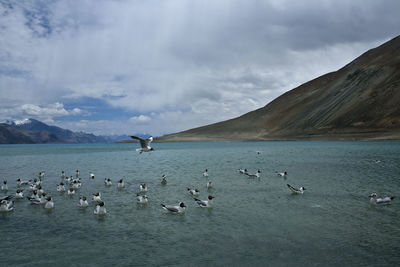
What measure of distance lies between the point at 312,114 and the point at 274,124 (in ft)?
112

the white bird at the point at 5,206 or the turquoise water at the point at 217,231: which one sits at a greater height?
the white bird at the point at 5,206

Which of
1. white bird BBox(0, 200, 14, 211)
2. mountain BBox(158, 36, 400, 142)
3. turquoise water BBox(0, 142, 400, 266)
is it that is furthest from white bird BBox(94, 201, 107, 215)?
mountain BBox(158, 36, 400, 142)

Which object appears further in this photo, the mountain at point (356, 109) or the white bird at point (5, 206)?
the mountain at point (356, 109)

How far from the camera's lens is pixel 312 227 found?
14.2 m

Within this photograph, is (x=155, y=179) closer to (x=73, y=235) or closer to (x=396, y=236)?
(x=73, y=235)

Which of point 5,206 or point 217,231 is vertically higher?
point 5,206

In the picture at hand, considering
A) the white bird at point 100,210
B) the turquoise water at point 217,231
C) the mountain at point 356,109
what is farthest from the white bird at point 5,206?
the mountain at point 356,109

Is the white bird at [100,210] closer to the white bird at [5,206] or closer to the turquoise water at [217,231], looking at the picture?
the turquoise water at [217,231]

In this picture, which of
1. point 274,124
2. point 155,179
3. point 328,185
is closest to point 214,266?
point 328,185

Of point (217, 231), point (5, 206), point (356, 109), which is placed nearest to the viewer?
point (217, 231)

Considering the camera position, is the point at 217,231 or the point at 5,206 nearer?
the point at 217,231

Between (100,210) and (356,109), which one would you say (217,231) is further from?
(356,109)

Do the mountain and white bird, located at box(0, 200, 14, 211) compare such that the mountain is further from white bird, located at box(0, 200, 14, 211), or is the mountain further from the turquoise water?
white bird, located at box(0, 200, 14, 211)

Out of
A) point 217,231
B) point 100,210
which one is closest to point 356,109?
point 217,231
